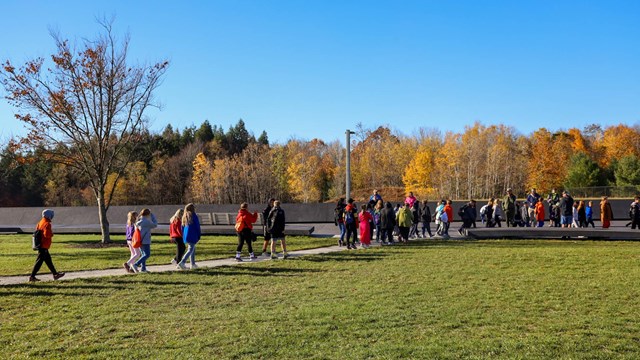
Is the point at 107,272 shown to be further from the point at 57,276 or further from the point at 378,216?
the point at 378,216

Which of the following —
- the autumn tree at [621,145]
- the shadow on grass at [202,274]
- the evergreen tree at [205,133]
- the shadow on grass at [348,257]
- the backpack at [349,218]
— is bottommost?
the shadow on grass at [202,274]

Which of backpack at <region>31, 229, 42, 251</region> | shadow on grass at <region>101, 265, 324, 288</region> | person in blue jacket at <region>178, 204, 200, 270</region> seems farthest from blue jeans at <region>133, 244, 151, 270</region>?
backpack at <region>31, 229, 42, 251</region>

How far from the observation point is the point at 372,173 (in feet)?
248

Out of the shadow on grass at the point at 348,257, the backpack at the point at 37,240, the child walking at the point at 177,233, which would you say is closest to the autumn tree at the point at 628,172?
the shadow on grass at the point at 348,257

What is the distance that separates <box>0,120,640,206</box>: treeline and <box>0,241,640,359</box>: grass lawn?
50.8 metres

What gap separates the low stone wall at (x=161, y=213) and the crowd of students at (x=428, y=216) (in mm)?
5588

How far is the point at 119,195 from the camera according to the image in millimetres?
67562

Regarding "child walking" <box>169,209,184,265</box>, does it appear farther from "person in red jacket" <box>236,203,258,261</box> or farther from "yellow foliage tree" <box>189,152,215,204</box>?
"yellow foliage tree" <box>189,152,215,204</box>

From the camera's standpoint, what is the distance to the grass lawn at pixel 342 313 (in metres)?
5.97

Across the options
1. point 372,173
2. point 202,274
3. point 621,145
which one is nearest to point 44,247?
point 202,274

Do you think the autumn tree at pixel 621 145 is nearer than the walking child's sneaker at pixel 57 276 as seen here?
No

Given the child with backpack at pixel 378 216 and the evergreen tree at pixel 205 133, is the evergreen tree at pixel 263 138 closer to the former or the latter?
the evergreen tree at pixel 205 133

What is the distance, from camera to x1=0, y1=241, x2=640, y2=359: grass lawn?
5.97 metres

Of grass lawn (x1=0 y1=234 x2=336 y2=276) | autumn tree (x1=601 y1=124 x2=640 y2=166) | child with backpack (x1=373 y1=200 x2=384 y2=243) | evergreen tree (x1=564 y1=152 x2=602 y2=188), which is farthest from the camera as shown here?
autumn tree (x1=601 y1=124 x2=640 y2=166)
